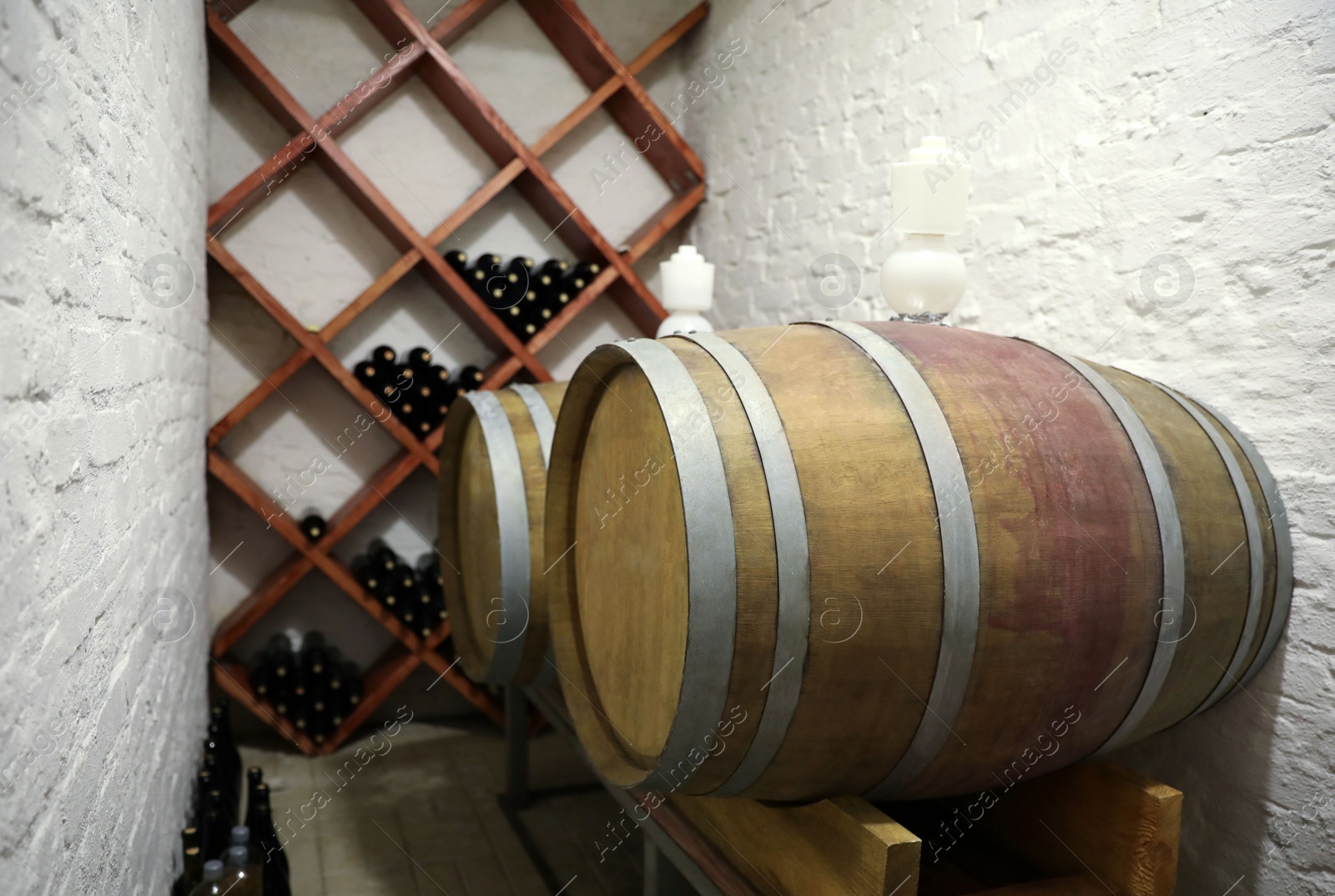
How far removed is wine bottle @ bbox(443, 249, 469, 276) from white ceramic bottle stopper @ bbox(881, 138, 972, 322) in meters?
1.93

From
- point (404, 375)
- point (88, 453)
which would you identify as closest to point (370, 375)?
point (404, 375)

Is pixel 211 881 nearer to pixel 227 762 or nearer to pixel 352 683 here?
pixel 227 762

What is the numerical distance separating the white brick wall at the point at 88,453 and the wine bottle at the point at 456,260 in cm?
109

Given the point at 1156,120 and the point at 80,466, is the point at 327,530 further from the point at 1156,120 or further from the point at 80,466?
the point at 1156,120

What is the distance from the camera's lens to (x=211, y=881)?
1728mm

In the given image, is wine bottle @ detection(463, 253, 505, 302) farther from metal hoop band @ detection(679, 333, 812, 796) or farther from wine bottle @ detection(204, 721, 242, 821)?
metal hoop band @ detection(679, 333, 812, 796)

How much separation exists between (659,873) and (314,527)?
1998 millimetres

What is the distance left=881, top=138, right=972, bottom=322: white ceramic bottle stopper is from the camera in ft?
5.44

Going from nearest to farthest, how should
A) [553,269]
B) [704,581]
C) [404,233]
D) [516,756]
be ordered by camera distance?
[704,581] → [516,756] → [404,233] → [553,269]

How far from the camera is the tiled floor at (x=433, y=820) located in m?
2.42

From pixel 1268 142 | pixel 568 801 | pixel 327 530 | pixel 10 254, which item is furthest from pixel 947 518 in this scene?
pixel 327 530

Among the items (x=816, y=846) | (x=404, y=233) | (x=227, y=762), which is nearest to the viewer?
(x=816, y=846)

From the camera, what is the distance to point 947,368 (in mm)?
1270

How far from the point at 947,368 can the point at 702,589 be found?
48 cm
